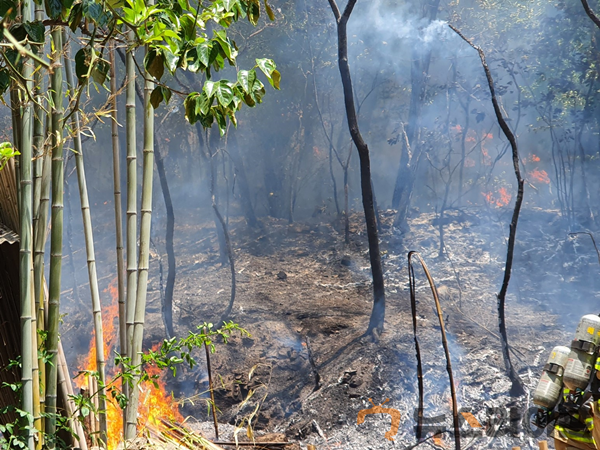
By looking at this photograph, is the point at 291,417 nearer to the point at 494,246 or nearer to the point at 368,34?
the point at 494,246

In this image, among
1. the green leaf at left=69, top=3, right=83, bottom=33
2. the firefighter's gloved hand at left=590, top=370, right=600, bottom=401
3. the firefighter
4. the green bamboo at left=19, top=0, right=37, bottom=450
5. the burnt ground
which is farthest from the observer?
the burnt ground

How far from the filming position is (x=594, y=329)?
2938mm

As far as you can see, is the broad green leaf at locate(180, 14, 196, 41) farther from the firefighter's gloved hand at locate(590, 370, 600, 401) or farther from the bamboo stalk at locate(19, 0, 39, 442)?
the firefighter's gloved hand at locate(590, 370, 600, 401)

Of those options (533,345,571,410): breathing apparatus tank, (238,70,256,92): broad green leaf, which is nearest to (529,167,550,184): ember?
(533,345,571,410): breathing apparatus tank

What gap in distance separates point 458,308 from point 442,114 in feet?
19.1

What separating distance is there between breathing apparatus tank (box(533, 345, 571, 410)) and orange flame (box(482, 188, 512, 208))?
1006cm

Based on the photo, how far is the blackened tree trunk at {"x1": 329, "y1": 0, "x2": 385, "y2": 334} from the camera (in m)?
6.39

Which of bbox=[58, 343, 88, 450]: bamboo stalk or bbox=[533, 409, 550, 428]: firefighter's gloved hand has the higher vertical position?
bbox=[58, 343, 88, 450]: bamboo stalk

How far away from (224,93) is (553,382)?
290 centimetres

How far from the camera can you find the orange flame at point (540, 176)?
12578 mm

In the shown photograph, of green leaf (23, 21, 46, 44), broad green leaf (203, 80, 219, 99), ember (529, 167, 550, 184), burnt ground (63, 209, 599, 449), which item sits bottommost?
burnt ground (63, 209, 599, 449)

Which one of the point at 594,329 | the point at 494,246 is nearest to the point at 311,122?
the point at 494,246

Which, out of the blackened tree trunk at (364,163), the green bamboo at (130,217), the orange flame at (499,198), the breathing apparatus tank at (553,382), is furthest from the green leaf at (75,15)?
the orange flame at (499,198)

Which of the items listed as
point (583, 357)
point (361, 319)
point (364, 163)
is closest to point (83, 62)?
point (583, 357)
